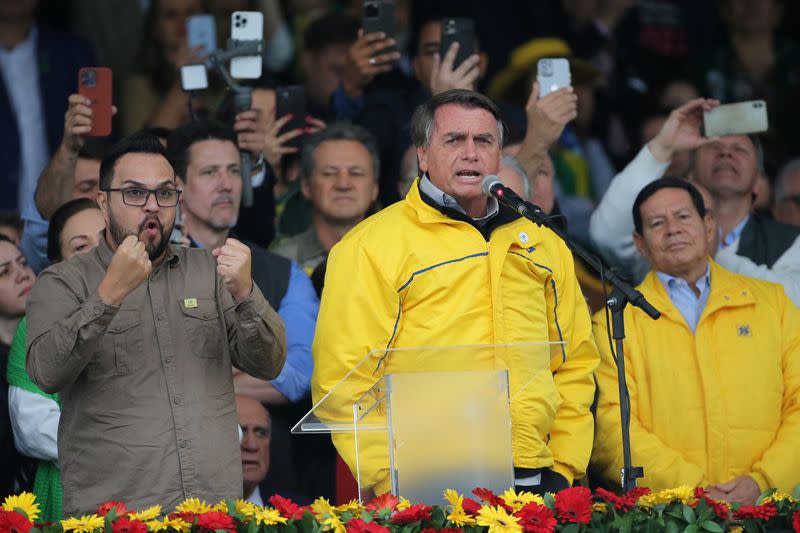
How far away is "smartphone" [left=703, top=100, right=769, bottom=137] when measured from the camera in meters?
6.62

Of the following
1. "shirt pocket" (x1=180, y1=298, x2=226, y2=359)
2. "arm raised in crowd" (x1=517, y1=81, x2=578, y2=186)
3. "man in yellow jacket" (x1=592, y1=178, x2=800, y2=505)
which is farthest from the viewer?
"arm raised in crowd" (x1=517, y1=81, x2=578, y2=186)

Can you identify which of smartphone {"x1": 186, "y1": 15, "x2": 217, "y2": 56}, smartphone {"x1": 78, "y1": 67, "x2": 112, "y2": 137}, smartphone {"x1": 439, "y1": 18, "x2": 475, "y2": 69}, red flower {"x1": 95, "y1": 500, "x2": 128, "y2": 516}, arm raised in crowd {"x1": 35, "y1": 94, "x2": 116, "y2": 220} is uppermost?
smartphone {"x1": 186, "y1": 15, "x2": 217, "y2": 56}

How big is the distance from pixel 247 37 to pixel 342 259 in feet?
6.82

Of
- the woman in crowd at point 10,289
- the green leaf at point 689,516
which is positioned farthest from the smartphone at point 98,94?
the green leaf at point 689,516

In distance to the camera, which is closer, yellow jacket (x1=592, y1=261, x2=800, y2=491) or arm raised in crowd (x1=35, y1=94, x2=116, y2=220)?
yellow jacket (x1=592, y1=261, x2=800, y2=491)

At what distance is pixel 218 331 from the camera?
463 cm

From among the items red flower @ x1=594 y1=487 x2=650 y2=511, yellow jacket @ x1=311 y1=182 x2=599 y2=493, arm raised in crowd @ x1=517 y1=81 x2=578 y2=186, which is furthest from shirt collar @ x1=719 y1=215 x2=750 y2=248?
red flower @ x1=594 y1=487 x2=650 y2=511

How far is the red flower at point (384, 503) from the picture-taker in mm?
3943

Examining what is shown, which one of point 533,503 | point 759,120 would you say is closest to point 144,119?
point 759,120

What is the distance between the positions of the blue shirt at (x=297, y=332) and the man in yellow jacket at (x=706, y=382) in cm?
121

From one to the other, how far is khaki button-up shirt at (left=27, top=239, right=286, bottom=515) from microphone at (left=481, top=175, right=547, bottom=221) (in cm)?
81

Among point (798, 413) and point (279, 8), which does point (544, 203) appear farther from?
point (279, 8)

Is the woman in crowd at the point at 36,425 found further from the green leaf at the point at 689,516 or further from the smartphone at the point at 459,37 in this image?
the green leaf at the point at 689,516

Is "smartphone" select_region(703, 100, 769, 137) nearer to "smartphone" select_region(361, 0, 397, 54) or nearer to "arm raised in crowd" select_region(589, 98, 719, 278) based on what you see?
"arm raised in crowd" select_region(589, 98, 719, 278)
